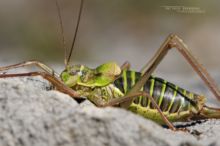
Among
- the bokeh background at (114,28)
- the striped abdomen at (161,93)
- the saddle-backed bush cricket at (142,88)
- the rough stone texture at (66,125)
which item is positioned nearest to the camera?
the rough stone texture at (66,125)

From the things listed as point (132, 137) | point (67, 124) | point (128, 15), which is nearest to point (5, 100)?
point (67, 124)

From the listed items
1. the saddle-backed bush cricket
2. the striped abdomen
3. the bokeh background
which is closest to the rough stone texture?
the saddle-backed bush cricket

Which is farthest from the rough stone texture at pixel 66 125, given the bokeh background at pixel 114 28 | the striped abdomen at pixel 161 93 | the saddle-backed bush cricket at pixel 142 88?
the bokeh background at pixel 114 28

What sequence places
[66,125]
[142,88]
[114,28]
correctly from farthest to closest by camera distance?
[114,28]
[142,88]
[66,125]

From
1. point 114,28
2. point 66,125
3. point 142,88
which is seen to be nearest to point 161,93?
A: point 142,88

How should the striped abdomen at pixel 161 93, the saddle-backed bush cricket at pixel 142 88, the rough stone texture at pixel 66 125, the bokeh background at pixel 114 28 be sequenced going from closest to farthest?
1. the rough stone texture at pixel 66 125
2. the saddle-backed bush cricket at pixel 142 88
3. the striped abdomen at pixel 161 93
4. the bokeh background at pixel 114 28

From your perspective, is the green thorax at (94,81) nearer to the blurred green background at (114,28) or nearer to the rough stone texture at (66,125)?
the rough stone texture at (66,125)

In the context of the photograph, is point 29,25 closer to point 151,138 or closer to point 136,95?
point 136,95

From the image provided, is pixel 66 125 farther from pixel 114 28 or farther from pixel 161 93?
pixel 114 28
